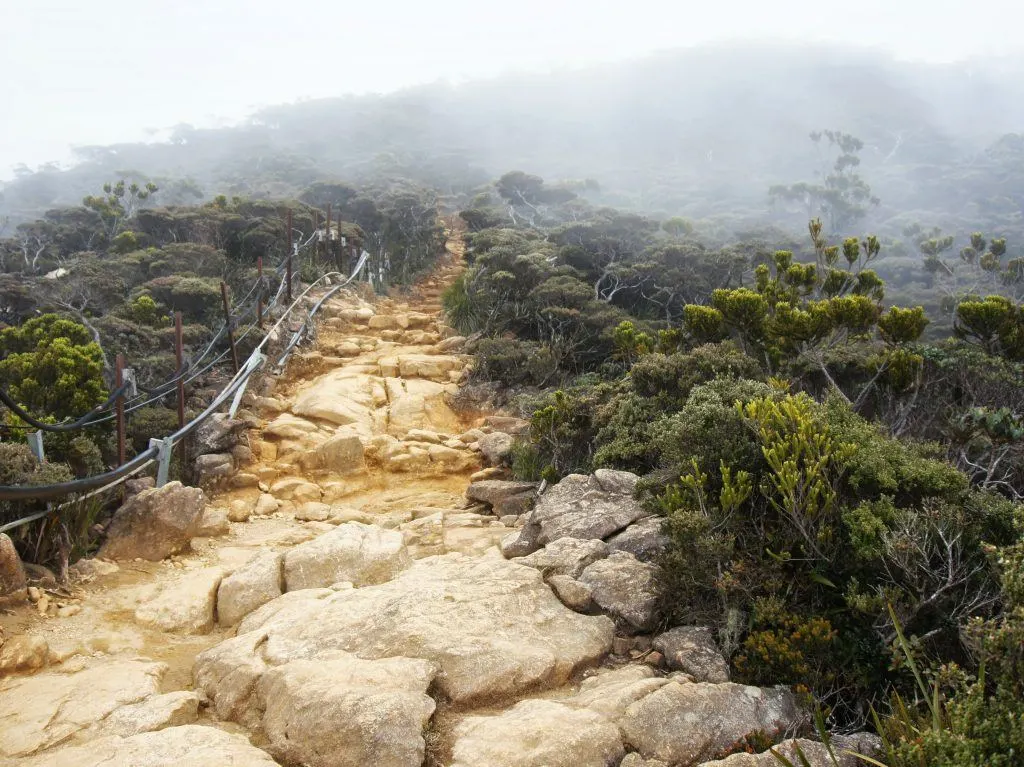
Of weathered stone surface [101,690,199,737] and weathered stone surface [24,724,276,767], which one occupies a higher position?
weathered stone surface [24,724,276,767]

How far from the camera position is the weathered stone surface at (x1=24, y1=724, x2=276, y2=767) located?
9.20ft

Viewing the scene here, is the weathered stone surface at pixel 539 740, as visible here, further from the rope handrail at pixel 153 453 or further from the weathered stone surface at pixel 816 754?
the rope handrail at pixel 153 453

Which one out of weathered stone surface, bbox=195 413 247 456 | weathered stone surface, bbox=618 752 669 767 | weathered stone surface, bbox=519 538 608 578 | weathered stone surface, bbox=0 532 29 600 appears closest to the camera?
weathered stone surface, bbox=618 752 669 767

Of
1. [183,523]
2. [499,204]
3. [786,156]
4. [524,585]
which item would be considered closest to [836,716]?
[524,585]

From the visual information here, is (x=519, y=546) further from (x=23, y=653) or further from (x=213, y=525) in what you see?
(x=23, y=653)

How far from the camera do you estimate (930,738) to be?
8.23ft

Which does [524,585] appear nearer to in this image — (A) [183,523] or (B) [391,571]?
(B) [391,571]

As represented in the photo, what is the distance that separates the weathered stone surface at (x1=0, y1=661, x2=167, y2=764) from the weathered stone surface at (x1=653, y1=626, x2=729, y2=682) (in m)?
3.03

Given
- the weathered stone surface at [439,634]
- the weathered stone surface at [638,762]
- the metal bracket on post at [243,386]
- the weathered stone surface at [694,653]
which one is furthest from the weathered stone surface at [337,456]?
the weathered stone surface at [638,762]

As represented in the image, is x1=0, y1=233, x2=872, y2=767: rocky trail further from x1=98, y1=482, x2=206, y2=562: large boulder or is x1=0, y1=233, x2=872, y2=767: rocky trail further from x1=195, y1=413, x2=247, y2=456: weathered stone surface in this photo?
x1=195, y1=413, x2=247, y2=456: weathered stone surface

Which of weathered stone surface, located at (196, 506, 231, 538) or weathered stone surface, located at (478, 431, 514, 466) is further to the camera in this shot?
weathered stone surface, located at (478, 431, 514, 466)

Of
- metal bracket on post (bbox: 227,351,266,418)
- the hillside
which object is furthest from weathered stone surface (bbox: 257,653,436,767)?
the hillside

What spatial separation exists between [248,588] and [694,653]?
3364 millimetres

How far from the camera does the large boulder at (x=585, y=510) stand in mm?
5246
